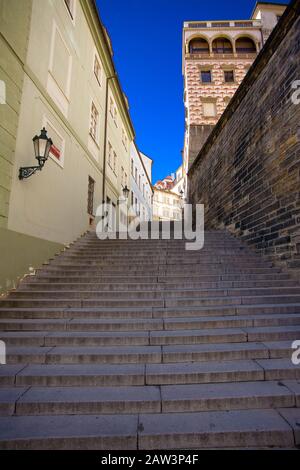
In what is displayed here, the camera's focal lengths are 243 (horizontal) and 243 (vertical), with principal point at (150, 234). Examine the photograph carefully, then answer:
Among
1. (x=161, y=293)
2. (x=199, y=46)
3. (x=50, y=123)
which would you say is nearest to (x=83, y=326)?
(x=161, y=293)

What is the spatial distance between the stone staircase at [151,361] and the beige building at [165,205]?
35570 millimetres

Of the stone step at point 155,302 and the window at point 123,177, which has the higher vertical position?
the window at point 123,177

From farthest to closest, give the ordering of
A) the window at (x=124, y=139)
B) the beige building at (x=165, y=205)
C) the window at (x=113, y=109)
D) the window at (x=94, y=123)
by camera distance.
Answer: the beige building at (x=165, y=205)
the window at (x=124, y=139)
the window at (x=113, y=109)
the window at (x=94, y=123)

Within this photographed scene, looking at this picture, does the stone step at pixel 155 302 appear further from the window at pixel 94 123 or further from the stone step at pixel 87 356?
the window at pixel 94 123

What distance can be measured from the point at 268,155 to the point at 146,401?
6904 millimetres

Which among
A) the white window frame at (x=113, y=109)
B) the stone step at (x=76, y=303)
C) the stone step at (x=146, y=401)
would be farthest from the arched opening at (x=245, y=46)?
the stone step at (x=146, y=401)

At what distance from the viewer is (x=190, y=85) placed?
21.3 meters

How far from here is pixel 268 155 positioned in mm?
6969

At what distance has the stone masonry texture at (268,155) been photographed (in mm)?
5855

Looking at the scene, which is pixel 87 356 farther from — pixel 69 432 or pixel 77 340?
pixel 69 432

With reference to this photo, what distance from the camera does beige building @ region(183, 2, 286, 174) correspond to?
820 inches
